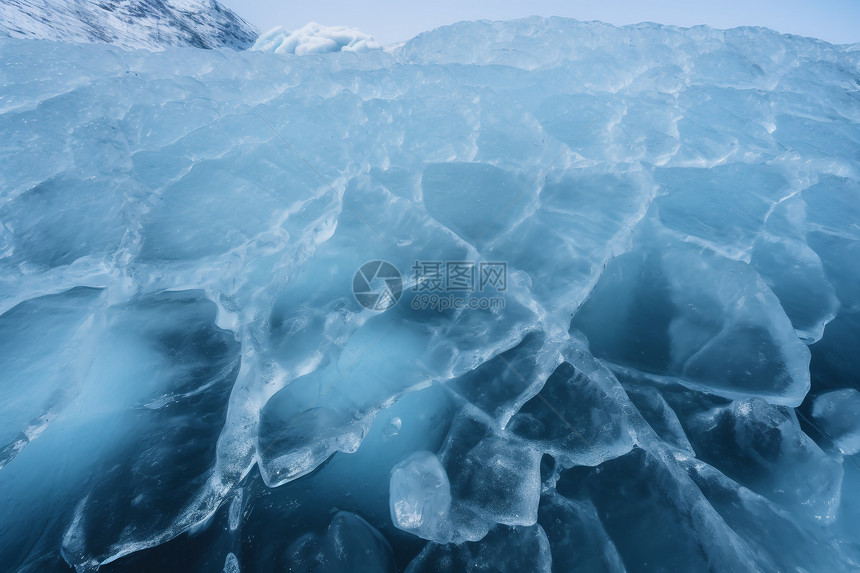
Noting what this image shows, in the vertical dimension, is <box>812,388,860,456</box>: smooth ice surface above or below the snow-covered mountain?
below

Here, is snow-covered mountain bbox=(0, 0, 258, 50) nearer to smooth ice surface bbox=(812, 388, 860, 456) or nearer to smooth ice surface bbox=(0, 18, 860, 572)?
smooth ice surface bbox=(0, 18, 860, 572)

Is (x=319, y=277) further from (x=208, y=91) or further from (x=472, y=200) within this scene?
(x=208, y=91)

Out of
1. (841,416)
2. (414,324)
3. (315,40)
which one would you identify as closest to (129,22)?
(315,40)

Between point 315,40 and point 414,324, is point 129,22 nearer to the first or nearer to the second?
point 315,40

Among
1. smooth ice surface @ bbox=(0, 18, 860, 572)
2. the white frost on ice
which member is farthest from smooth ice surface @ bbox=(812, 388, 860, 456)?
the white frost on ice

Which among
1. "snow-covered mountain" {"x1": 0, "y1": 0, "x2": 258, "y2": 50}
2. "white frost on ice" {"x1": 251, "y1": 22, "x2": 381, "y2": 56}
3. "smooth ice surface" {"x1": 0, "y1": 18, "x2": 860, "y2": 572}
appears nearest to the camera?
"smooth ice surface" {"x1": 0, "y1": 18, "x2": 860, "y2": 572}
